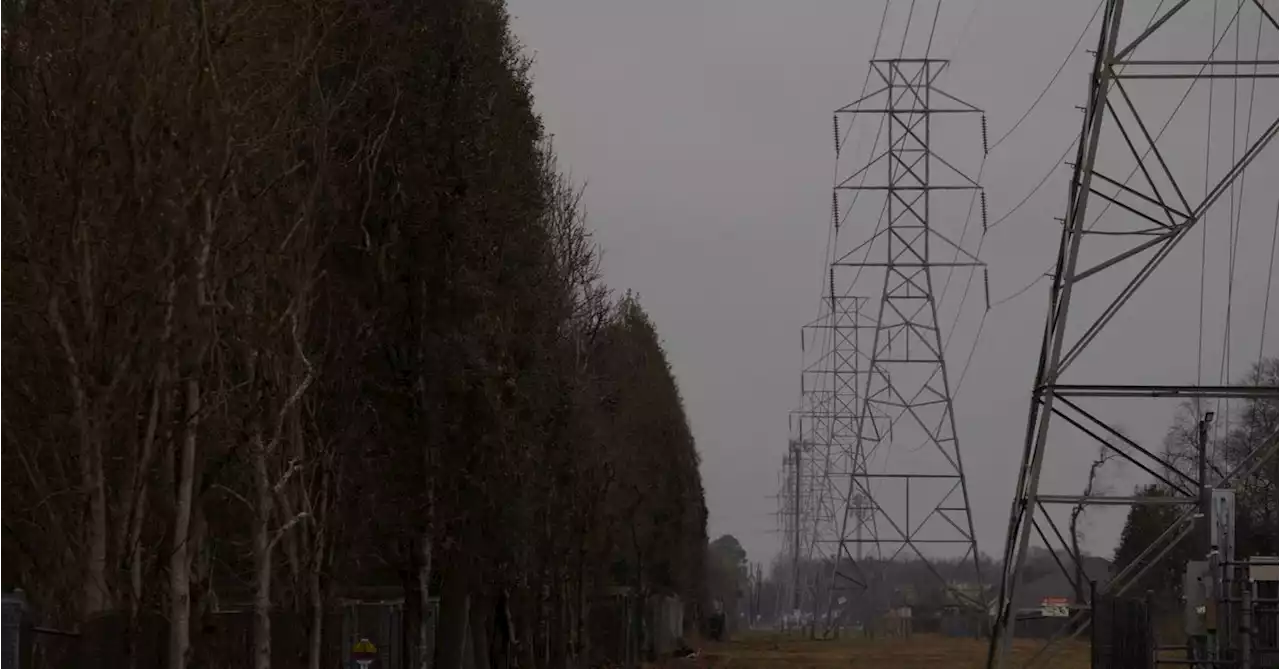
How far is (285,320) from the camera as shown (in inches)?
1043

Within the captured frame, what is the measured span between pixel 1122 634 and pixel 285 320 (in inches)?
437

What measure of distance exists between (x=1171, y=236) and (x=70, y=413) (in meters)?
12.9

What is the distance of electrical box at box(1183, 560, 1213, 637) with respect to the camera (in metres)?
24.8

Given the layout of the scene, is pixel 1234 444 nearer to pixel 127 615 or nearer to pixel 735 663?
pixel 735 663

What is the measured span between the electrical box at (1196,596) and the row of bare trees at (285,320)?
1086cm

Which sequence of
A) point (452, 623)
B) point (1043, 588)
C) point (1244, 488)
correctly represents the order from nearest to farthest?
point (452, 623) < point (1244, 488) < point (1043, 588)

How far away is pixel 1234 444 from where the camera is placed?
175 feet

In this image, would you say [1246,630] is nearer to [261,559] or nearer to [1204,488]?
[1204,488]

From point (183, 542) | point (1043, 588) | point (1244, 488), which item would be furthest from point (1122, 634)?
point (1043, 588)

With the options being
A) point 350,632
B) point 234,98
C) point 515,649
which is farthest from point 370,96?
point 515,649

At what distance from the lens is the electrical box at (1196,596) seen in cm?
2480

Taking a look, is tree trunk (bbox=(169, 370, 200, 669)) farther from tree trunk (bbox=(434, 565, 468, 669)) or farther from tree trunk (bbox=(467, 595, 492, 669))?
tree trunk (bbox=(467, 595, 492, 669))

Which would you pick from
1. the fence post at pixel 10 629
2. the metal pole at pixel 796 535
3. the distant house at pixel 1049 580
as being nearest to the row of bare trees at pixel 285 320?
the fence post at pixel 10 629

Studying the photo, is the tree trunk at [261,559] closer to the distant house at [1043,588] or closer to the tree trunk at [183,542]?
the tree trunk at [183,542]
